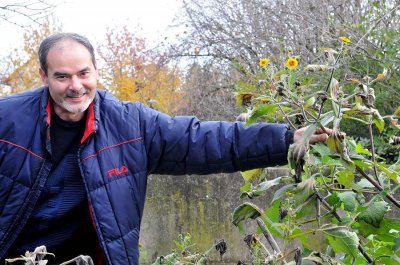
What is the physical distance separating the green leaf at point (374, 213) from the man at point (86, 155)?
2.72 feet

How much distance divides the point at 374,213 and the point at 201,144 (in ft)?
3.85

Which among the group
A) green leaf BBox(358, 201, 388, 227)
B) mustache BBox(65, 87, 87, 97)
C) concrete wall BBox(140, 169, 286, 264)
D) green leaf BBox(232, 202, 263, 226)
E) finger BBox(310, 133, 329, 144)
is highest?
mustache BBox(65, 87, 87, 97)

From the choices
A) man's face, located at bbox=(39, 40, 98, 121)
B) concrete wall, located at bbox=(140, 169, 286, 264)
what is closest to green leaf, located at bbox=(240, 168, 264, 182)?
man's face, located at bbox=(39, 40, 98, 121)

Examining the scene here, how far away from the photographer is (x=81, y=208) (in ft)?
9.93

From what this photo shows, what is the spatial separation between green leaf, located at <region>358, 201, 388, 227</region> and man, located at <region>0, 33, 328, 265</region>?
0.83 meters

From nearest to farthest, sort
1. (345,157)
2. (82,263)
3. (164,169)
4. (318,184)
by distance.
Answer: (82,263) → (345,157) → (318,184) → (164,169)

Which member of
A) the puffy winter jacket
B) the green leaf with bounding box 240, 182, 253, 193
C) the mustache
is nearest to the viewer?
the green leaf with bounding box 240, 182, 253, 193

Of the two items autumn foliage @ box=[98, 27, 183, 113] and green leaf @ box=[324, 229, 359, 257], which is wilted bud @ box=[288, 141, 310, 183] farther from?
autumn foliage @ box=[98, 27, 183, 113]

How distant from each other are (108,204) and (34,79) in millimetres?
19274

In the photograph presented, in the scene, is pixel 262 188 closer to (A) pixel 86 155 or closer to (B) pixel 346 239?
(B) pixel 346 239

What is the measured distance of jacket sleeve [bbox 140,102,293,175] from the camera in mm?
2955

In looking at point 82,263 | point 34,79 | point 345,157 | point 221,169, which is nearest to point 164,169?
point 221,169

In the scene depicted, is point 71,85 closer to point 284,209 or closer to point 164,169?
point 164,169

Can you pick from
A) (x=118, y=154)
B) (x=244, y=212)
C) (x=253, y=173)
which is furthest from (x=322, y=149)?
(x=118, y=154)
